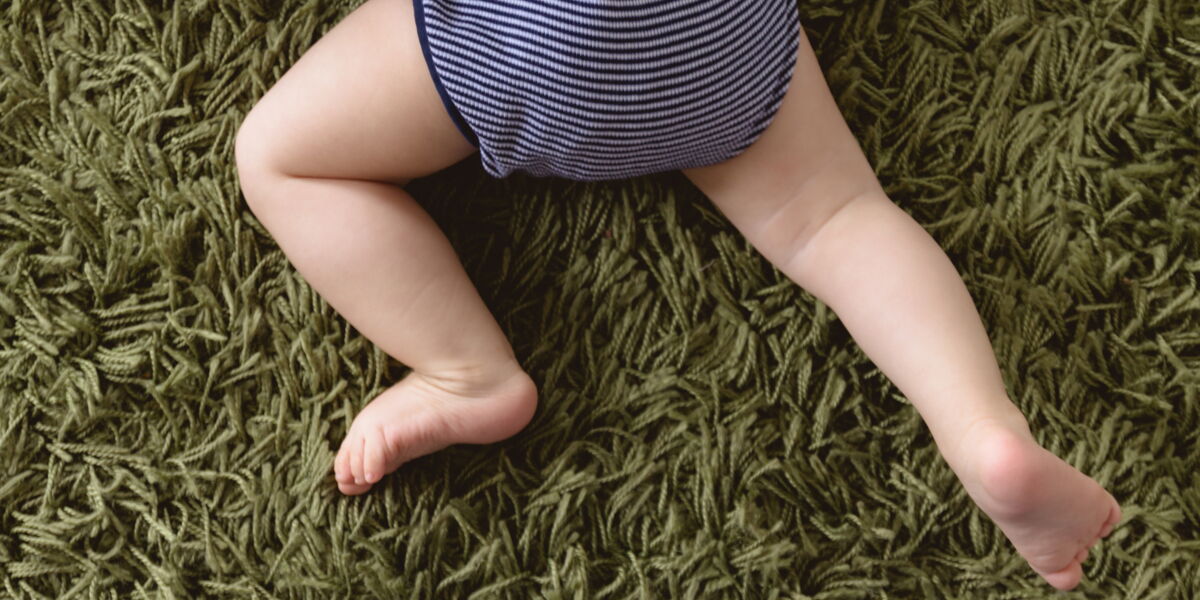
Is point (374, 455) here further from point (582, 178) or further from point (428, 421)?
point (582, 178)

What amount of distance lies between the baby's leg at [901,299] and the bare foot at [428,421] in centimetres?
24

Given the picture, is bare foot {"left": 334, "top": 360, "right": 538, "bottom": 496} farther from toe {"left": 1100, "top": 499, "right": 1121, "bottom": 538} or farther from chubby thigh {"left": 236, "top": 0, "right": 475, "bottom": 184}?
toe {"left": 1100, "top": 499, "right": 1121, "bottom": 538}

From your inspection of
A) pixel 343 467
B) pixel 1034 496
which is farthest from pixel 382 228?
pixel 1034 496

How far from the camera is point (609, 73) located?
2.20ft

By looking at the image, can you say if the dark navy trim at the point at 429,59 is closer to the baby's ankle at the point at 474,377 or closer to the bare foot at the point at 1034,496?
the baby's ankle at the point at 474,377

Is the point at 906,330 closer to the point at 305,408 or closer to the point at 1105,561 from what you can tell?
the point at 1105,561

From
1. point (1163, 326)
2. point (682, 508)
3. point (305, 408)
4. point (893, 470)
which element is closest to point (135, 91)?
point (305, 408)

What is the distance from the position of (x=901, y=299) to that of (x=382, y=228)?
1.31 feet

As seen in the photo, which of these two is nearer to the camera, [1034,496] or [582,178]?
[1034,496]

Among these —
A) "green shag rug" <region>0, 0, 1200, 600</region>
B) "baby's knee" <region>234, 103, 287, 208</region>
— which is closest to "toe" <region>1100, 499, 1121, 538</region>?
"green shag rug" <region>0, 0, 1200, 600</region>

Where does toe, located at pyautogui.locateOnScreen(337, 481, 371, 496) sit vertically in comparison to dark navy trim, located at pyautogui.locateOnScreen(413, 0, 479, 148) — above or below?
below

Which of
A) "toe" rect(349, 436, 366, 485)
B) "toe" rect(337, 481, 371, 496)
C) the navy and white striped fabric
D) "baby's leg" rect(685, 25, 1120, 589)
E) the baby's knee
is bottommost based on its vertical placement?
"toe" rect(337, 481, 371, 496)

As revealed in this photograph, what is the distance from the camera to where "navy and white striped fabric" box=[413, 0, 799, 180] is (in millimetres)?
661

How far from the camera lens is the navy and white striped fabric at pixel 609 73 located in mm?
661
